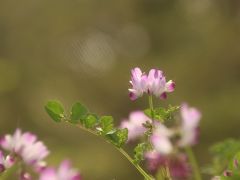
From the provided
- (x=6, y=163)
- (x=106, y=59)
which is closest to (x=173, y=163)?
(x=6, y=163)

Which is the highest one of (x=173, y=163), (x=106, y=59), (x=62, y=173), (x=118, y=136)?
(x=106, y=59)

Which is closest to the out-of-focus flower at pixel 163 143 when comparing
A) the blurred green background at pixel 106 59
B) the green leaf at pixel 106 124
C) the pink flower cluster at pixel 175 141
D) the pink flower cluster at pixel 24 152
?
the pink flower cluster at pixel 175 141

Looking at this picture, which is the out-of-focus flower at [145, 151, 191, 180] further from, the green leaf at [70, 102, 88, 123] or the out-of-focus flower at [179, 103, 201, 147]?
the green leaf at [70, 102, 88, 123]

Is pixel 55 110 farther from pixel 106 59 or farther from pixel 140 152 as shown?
pixel 106 59

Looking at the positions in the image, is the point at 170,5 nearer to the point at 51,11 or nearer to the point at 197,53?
the point at 197,53

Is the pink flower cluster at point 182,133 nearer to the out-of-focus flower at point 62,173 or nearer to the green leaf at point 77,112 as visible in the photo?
the out-of-focus flower at point 62,173

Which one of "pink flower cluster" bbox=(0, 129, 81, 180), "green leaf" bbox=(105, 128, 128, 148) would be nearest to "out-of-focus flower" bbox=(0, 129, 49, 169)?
"pink flower cluster" bbox=(0, 129, 81, 180)
